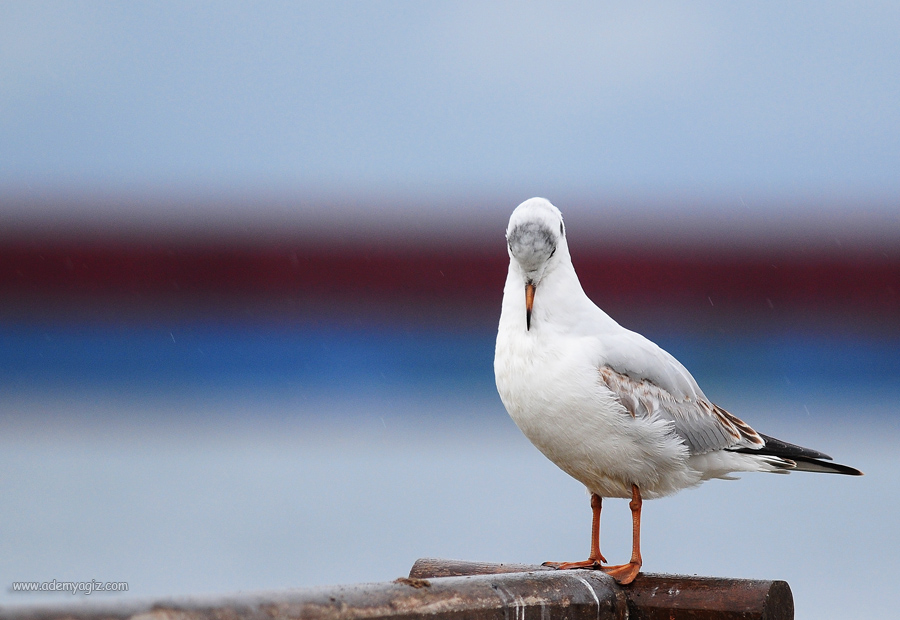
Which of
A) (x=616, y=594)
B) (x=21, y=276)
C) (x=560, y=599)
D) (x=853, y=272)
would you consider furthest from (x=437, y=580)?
(x=21, y=276)

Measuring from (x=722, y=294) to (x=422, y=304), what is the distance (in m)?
3.03

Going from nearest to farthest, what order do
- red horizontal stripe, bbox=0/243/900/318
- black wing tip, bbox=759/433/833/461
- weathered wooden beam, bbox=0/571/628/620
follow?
weathered wooden beam, bbox=0/571/628/620 → black wing tip, bbox=759/433/833/461 → red horizontal stripe, bbox=0/243/900/318

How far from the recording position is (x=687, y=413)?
275 cm

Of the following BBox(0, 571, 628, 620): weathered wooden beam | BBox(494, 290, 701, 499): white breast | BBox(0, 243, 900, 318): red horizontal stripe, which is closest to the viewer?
BBox(0, 571, 628, 620): weathered wooden beam

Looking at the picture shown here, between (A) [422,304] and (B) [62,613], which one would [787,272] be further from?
(B) [62,613]

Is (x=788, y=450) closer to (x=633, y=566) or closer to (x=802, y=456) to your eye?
(x=802, y=456)

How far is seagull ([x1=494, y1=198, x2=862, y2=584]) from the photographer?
8.33ft

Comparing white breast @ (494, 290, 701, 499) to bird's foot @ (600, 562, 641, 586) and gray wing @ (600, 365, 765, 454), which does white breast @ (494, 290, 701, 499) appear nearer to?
gray wing @ (600, 365, 765, 454)

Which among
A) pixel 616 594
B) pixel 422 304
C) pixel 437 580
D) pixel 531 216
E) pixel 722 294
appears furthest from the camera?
pixel 422 304

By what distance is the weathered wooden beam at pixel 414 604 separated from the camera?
151cm

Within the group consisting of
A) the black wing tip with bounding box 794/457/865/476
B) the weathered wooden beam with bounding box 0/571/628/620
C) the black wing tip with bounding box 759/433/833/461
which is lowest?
the weathered wooden beam with bounding box 0/571/628/620

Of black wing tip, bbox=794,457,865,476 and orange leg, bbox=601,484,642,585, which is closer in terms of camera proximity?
orange leg, bbox=601,484,642,585

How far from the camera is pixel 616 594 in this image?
7.68 feet

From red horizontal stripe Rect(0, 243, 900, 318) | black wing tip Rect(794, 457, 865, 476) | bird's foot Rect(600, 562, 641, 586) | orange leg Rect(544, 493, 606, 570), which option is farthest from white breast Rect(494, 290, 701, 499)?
red horizontal stripe Rect(0, 243, 900, 318)
